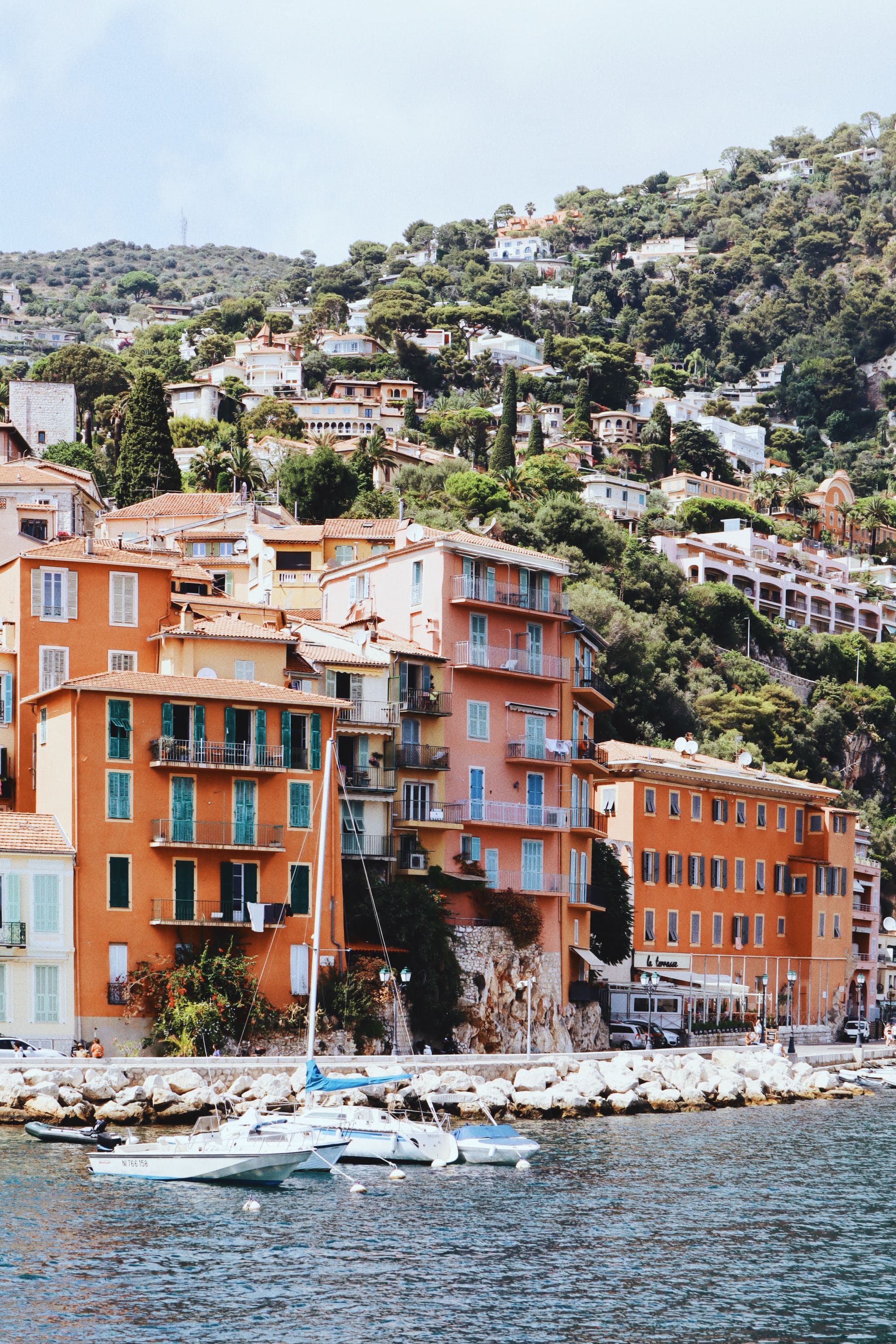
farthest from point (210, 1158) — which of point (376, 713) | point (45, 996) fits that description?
point (376, 713)

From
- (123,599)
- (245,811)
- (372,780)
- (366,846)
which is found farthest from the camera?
(372,780)

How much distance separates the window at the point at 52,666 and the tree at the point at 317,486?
5717 cm

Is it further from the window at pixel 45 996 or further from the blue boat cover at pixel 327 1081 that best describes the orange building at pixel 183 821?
the blue boat cover at pixel 327 1081

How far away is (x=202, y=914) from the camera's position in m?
49.8

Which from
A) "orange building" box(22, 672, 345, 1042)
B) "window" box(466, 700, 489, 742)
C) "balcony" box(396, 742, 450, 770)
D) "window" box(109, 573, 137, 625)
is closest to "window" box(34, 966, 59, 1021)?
"orange building" box(22, 672, 345, 1042)

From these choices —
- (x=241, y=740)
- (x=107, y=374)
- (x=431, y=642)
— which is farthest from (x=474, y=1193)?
(x=107, y=374)

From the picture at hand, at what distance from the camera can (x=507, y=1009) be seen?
57.3 meters

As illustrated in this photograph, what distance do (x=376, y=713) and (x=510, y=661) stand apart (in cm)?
575

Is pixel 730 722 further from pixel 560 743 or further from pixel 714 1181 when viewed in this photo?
pixel 714 1181

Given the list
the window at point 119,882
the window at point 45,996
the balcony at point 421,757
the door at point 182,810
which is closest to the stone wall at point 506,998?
the balcony at point 421,757

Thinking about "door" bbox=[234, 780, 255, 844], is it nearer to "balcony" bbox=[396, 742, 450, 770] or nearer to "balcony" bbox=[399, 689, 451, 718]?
"balcony" bbox=[396, 742, 450, 770]

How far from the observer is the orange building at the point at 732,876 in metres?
72.8

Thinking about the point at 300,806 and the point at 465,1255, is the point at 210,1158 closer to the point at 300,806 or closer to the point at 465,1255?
the point at 465,1255

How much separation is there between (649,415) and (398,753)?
145m
